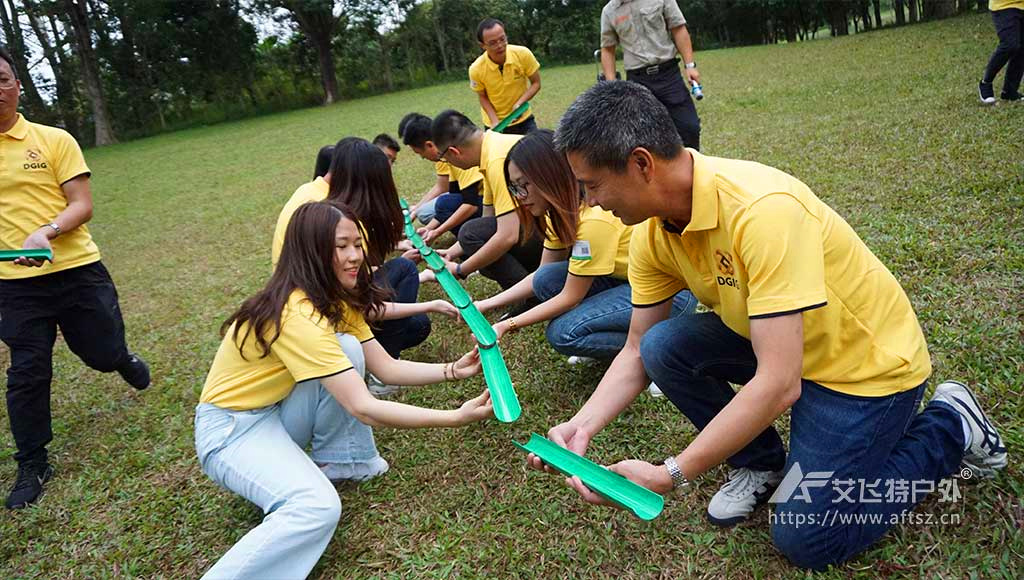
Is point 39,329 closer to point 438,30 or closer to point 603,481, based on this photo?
point 603,481

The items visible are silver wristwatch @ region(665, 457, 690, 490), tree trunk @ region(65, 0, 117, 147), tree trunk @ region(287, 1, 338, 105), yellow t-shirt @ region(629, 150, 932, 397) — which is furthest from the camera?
tree trunk @ region(287, 1, 338, 105)

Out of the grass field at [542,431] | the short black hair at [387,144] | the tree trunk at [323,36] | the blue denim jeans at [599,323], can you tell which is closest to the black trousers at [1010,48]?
the grass field at [542,431]

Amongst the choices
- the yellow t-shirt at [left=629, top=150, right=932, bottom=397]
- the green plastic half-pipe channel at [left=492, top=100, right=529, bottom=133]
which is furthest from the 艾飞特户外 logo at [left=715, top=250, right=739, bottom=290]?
the green plastic half-pipe channel at [left=492, top=100, right=529, bottom=133]

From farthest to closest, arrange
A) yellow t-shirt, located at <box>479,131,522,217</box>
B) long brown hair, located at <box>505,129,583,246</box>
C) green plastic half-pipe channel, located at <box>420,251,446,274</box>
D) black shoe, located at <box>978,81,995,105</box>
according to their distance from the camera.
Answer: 1. black shoe, located at <box>978,81,995,105</box>
2. green plastic half-pipe channel, located at <box>420,251,446,274</box>
3. yellow t-shirt, located at <box>479,131,522,217</box>
4. long brown hair, located at <box>505,129,583,246</box>

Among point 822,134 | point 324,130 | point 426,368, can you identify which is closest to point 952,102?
point 822,134

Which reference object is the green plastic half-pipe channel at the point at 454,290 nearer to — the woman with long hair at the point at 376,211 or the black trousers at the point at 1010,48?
the woman with long hair at the point at 376,211

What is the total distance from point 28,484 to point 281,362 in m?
1.70

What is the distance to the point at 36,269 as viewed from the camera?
2930 millimetres

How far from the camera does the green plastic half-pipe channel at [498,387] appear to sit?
2.12 metres

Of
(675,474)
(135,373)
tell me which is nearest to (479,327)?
(675,474)

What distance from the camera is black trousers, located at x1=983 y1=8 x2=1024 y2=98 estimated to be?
222 inches

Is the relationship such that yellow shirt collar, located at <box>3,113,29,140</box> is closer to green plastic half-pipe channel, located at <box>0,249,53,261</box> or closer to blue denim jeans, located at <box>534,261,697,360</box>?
green plastic half-pipe channel, located at <box>0,249,53,261</box>

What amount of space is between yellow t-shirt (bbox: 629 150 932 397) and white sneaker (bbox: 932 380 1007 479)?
9.1 inches

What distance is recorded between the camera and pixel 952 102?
6.45 meters
